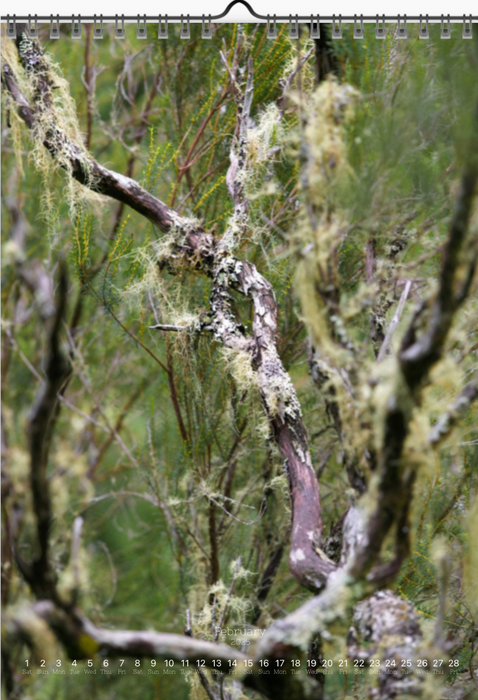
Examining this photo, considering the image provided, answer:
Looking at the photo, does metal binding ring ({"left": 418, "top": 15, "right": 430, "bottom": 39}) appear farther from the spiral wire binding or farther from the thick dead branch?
the thick dead branch

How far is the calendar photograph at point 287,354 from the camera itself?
441 mm

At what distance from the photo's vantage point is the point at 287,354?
0.92 m

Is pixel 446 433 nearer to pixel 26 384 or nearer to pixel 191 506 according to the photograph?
pixel 191 506

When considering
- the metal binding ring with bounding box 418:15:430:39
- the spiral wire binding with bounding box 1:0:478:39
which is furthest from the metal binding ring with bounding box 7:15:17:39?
the metal binding ring with bounding box 418:15:430:39

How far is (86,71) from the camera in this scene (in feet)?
4.29

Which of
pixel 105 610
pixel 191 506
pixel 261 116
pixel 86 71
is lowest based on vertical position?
pixel 105 610

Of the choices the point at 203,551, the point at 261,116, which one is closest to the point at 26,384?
the point at 203,551

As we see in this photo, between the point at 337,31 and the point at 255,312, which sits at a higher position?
the point at 337,31

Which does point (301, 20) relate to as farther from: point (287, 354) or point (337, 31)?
point (287, 354)

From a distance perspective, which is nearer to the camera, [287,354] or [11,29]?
[11,29]

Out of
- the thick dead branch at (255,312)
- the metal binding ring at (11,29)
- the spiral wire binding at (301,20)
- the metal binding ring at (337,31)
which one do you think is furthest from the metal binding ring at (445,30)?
the metal binding ring at (11,29)

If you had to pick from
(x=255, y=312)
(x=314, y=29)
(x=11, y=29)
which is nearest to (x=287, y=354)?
(x=255, y=312)

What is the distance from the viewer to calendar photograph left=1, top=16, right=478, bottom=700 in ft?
1.45

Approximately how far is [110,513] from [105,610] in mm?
286
